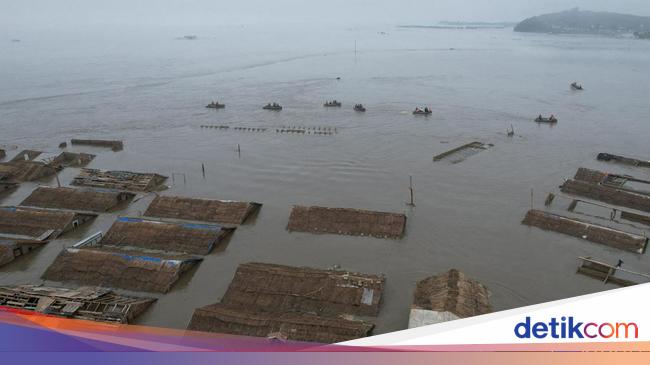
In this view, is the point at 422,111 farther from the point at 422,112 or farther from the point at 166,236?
the point at 166,236

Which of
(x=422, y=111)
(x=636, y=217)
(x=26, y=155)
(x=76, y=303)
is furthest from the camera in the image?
(x=422, y=111)

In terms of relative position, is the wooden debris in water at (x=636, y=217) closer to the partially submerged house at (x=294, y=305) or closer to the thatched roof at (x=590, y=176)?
the thatched roof at (x=590, y=176)

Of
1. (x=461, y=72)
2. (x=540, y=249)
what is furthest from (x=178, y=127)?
(x=461, y=72)

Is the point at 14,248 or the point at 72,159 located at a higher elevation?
the point at 72,159

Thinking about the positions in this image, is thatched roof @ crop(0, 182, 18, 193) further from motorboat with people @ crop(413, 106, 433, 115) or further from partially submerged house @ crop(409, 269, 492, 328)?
motorboat with people @ crop(413, 106, 433, 115)

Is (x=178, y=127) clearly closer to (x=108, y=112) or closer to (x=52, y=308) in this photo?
(x=108, y=112)

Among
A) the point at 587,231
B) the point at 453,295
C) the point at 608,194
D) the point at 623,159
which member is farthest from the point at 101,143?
the point at 623,159
